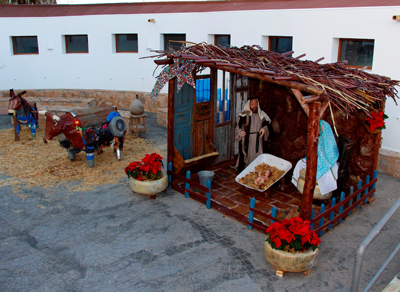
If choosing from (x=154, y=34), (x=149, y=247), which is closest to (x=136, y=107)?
(x=154, y=34)

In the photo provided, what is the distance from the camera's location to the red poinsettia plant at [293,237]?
16.1ft

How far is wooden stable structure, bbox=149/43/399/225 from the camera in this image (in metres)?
5.40

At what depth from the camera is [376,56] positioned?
28.4ft

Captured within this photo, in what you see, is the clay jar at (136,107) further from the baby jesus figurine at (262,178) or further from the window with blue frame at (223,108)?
the baby jesus figurine at (262,178)

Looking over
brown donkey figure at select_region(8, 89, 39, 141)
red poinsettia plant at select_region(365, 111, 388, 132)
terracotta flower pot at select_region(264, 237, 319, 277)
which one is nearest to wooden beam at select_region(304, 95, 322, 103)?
terracotta flower pot at select_region(264, 237, 319, 277)

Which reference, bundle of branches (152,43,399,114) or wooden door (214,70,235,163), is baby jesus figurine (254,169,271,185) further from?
bundle of branches (152,43,399,114)

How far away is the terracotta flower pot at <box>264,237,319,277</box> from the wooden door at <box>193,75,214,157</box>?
3671 mm

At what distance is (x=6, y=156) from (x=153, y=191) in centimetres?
504

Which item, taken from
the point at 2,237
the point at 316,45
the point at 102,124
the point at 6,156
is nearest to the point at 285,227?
the point at 2,237

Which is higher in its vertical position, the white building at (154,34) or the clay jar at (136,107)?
the white building at (154,34)

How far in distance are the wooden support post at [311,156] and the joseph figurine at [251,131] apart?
2.47m

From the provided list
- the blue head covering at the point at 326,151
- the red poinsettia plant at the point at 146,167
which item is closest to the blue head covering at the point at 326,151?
the blue head covering at the point at 326,151

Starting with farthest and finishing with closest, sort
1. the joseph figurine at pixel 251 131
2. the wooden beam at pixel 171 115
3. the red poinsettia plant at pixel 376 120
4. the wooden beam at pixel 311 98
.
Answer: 1. the joseph figurine at pixel 251 131
2. the wooden beam at pixel 171 115
3. the red poinsettia plant at pixel 376 120
4. the wooden beam at pixel 311 98

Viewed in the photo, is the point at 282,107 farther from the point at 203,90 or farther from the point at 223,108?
the point at 203,90
